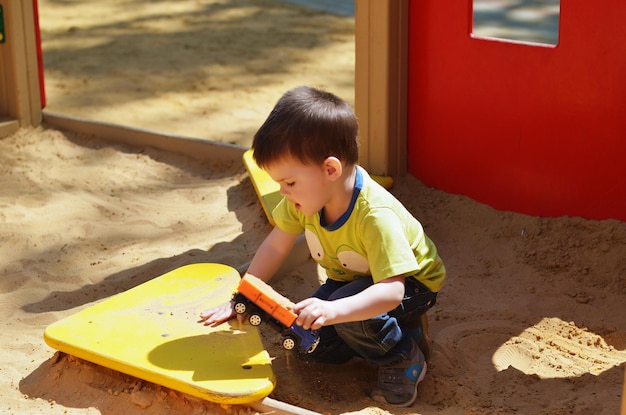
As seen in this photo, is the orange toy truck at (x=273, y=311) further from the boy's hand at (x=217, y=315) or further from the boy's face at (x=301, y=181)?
the boy's face at (x=301, y=181)

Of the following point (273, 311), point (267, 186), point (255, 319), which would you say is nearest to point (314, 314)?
point (273, 311)

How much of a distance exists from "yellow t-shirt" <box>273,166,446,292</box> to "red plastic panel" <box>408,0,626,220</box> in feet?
3.18

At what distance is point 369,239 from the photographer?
87.3 inches

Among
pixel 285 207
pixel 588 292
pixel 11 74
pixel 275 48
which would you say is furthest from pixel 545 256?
pixel 275 48

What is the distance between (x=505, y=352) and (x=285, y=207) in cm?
74

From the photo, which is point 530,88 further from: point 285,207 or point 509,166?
point 285,207

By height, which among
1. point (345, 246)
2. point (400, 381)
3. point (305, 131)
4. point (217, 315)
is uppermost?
point (305, 131)

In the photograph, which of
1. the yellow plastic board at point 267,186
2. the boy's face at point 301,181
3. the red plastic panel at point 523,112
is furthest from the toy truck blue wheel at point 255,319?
the red plastic panel at point 523,112

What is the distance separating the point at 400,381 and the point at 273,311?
0.42m

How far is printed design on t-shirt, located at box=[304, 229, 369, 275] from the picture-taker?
2305 mm

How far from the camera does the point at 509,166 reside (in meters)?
3.33

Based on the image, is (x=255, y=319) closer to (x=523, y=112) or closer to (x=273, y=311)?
(x=273, y=311)

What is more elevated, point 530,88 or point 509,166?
point 530,88

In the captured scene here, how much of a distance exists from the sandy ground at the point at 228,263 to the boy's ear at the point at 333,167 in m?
0.56
